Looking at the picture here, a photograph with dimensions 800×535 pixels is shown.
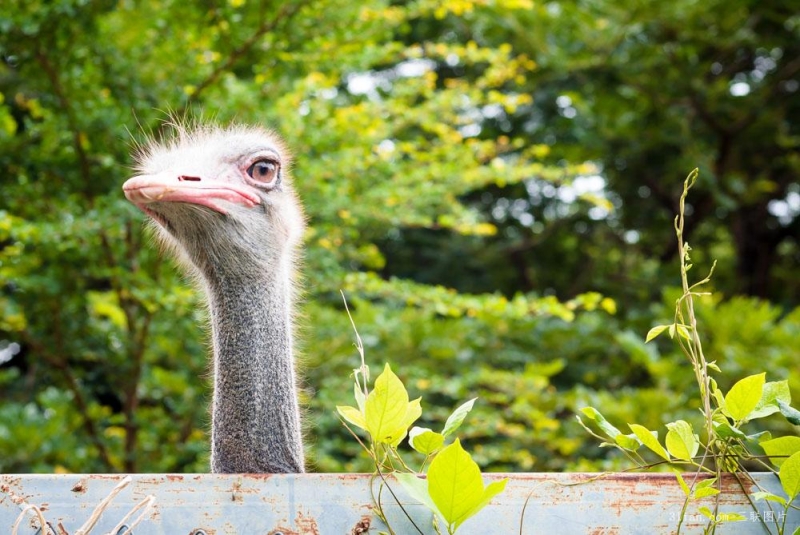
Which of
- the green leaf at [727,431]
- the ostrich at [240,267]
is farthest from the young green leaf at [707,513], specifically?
the ostrich at [240,267]

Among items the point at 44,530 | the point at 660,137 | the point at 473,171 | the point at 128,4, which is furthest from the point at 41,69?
the point at 660,137

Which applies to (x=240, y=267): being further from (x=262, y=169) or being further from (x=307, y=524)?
(x=307, y=524)

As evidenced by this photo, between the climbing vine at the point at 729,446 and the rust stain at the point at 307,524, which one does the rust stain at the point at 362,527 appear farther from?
the climbing vine at the point at 729,446

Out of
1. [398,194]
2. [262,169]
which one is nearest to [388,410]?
[262,169]

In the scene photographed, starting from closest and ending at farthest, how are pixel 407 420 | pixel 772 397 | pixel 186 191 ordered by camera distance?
pixel 407 420 < pixel 772 397 < pixel 186 191

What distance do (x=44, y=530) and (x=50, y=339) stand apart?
11.4 feet

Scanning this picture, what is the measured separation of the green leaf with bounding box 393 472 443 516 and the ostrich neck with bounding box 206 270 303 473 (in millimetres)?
657

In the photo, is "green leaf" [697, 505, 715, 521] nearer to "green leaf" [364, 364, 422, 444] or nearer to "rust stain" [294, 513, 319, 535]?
"green leaf" [364, 364, 422, 444]

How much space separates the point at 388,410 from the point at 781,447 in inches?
20.8

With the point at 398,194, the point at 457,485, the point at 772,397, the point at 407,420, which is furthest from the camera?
the point at 398,194

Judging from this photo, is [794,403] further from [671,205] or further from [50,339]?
[50,339]

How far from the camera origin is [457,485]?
3.62 feet

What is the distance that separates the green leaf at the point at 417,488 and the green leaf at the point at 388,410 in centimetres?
6

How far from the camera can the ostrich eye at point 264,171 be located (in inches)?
78.7
